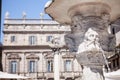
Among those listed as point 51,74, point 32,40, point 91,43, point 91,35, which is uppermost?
point 32,40

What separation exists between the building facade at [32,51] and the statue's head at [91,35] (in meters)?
30.5

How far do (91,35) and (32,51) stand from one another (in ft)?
102

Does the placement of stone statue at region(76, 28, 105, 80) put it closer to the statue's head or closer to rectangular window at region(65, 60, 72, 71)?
the statue's head

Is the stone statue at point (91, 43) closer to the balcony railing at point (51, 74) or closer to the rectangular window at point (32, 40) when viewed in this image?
the balcony railing at point (51, 74)

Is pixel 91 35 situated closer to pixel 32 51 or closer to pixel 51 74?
pixel 51 74

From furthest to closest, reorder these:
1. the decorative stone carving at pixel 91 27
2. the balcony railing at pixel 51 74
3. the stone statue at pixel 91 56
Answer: the balcony railing at pixel 51 74 → the decorative stone carving at pixel 91 27 → the stone statue at pixel 91 56

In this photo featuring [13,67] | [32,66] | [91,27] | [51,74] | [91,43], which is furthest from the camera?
[32,66]

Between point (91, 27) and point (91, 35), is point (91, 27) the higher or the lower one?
the higher one

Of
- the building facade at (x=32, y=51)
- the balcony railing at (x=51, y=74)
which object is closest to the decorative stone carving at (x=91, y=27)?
the building facade at (x=32, y=51)

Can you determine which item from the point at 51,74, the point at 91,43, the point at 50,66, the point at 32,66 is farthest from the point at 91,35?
the point at 32,66

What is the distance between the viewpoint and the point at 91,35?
381 cm

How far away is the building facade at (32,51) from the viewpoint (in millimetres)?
34500

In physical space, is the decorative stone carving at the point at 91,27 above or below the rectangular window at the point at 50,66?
above

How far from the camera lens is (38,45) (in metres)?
34.6
